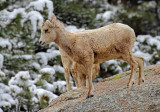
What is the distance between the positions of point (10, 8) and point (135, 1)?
9.22 metres

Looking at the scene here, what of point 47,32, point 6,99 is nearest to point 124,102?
point 47,32

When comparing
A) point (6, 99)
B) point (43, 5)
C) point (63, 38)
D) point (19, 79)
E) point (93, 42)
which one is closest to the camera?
point (93, 42)

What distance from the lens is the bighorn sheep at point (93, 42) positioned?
6914 millimetres

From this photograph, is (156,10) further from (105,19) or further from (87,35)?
(87,35)

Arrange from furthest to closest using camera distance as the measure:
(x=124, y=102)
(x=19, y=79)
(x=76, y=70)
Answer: (x=19, y=79) → (x=76, y=70) → (x=124, y=102)

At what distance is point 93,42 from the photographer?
23.0 ft

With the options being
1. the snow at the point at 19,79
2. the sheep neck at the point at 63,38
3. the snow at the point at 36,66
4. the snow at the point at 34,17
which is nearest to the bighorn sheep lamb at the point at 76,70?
the snow at the point at 19,79

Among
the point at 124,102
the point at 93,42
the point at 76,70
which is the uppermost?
the point at 93,42

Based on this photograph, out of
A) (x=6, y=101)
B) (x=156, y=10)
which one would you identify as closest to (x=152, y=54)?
(x=156, y=10)

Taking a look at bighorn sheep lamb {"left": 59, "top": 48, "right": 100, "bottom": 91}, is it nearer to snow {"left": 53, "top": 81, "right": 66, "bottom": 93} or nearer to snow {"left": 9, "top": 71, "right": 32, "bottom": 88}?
snow {"left": 9, "top": 71, "right": 32, "bottom": 88}

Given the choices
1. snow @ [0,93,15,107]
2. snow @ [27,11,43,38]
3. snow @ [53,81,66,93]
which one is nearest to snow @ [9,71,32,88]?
snow @ [0,93,15,107]

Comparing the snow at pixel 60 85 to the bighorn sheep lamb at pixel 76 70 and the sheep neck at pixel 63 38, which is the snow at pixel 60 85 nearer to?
the bighorn sheep lamb at pixel 76 70

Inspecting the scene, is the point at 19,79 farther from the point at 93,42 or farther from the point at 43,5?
the point at 93,42

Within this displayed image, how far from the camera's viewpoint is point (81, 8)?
1552 centimetres
